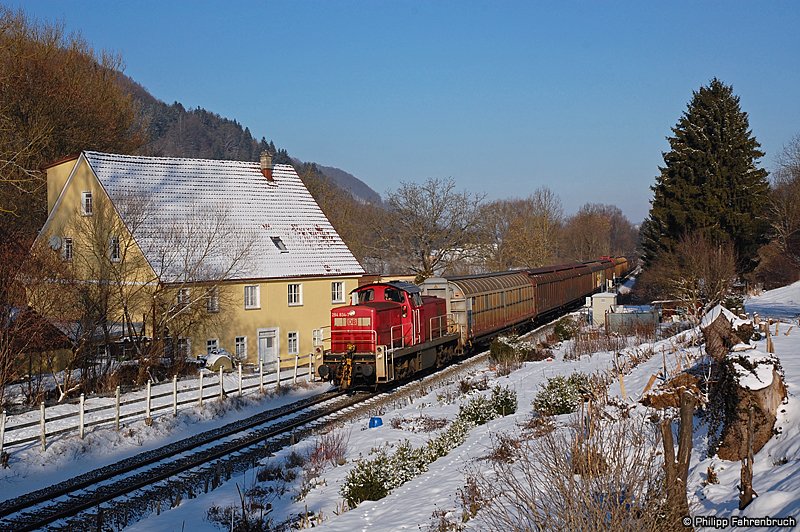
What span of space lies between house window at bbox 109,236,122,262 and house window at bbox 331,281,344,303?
10533mm

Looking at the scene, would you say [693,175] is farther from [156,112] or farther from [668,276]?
[156,112]

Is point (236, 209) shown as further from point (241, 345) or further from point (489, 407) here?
point (489, 407)

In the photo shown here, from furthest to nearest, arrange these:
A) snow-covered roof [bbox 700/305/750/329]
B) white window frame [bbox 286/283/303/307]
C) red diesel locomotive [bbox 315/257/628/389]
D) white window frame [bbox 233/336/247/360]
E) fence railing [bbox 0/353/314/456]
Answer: white window frame [bbox 286/283/303/307], white window frame [bbox 233/336/247/360], red diesel locomotive [bbox 315/257/628/389], fence railing [bbox 0/353/314/456], snow-covered roof [bbox 700/305/750/329]

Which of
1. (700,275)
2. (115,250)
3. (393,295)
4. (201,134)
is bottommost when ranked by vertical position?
(393,295)

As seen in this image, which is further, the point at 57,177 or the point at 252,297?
the point at 57,177

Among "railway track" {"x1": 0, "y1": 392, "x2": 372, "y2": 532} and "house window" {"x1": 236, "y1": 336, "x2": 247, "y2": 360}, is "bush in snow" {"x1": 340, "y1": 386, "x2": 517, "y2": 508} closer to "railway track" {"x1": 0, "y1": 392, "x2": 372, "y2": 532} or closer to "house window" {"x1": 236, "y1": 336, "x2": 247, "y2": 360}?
"railway track" {"x1": 0, "y1": 392, "x2": 372, "y2": 532}

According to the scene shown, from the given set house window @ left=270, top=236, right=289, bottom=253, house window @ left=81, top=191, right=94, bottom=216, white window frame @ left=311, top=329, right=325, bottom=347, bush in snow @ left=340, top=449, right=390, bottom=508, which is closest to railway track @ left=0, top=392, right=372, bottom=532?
bush in snow @ left=340, top=449, right=390, bottom=508

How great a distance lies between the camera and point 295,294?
3209 cm

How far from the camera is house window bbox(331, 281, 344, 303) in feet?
111

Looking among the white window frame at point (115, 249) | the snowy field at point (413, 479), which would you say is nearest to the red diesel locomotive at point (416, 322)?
the snowy field at point (413, 479)

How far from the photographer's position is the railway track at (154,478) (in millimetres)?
11344

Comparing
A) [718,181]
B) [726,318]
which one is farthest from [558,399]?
[718,181]

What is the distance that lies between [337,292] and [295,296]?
8.57ft

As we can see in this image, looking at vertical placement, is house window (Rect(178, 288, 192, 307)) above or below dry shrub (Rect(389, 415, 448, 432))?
above
